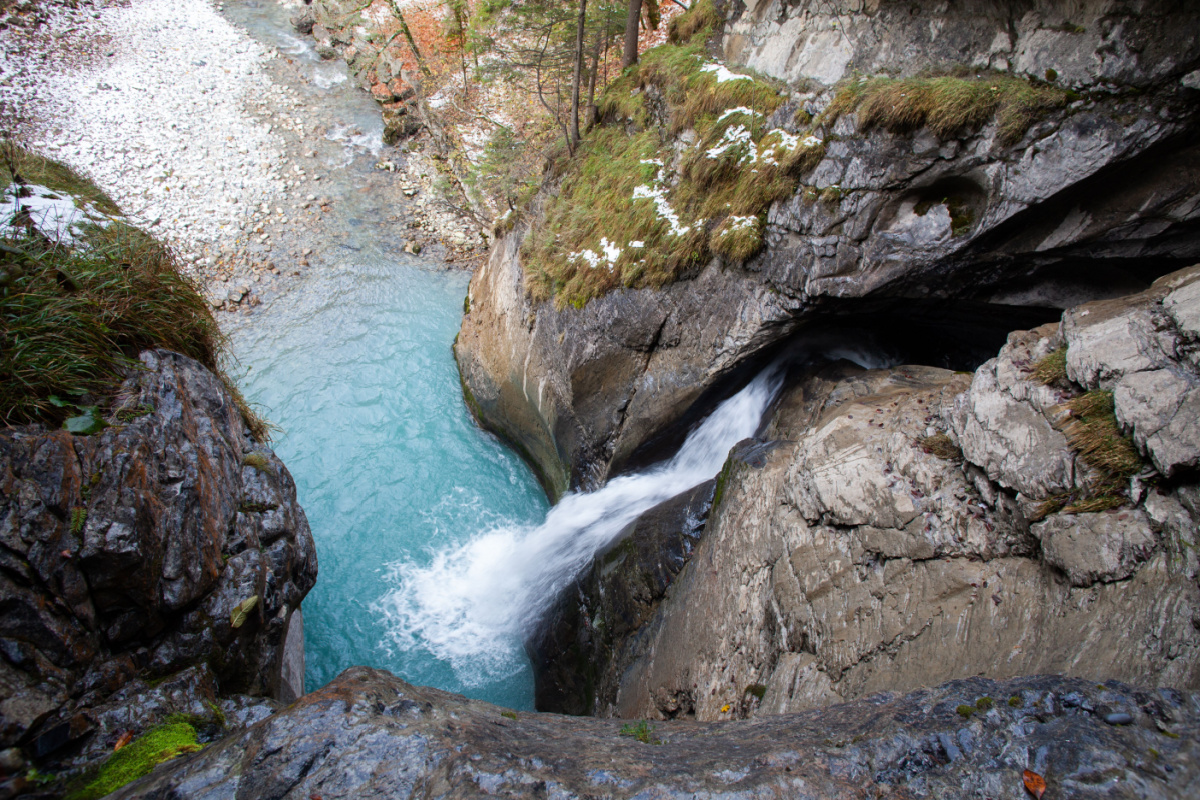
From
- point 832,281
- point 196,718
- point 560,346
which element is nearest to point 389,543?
point 560,346

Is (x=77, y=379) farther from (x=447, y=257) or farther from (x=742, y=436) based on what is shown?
(x=447, y=257)

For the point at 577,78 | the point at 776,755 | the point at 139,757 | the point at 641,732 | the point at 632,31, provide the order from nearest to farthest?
the point at 776,755 < the point at 139,757 < the point at 641,732 < the point at 577,78 < the point at 632,31

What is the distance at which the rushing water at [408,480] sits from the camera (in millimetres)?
7324

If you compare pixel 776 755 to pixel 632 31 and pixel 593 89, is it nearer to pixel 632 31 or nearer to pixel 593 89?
pixel 632 31

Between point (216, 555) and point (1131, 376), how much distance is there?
635 centimetres

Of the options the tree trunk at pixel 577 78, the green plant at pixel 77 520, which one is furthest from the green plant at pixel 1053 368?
the tree trunk at pixel 577 78

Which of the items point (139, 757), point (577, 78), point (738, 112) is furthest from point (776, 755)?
point (577, 78)

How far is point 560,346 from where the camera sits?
8.41 meters

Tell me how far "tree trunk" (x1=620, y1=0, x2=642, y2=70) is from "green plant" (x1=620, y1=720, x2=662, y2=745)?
10434 mm

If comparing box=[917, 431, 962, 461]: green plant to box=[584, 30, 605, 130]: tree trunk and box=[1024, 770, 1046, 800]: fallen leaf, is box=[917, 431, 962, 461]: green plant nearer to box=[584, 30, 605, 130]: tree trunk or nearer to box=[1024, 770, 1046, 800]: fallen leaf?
box=[1024, 770, 1046, 800]: fallen leaf

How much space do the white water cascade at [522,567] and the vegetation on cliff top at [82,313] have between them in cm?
451

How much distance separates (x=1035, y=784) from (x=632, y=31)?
11.1 metres

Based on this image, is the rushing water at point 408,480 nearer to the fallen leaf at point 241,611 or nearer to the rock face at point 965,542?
the rock face at point 965,542

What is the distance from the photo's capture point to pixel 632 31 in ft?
30.8
